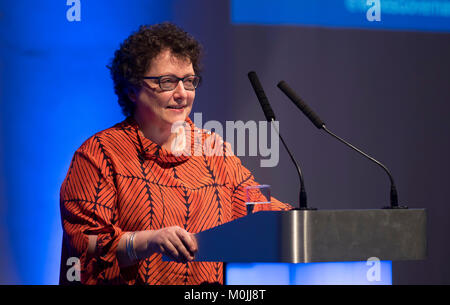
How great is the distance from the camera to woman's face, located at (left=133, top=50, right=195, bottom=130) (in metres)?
2.01

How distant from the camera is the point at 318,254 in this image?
1.37 metres

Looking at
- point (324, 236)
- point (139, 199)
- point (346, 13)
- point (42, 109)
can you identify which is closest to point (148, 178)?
point (139, 199)

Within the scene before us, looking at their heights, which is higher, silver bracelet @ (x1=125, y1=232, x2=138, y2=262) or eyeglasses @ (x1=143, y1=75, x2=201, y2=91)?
eyeglasses @ (x1=143, y1=75, x2=201, y2=91)

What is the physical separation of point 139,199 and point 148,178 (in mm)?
86

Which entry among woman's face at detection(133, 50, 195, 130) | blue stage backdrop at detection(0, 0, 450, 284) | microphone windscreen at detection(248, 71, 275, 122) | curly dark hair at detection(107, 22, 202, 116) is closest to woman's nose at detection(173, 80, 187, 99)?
woman's face at detection(133, 50, 195, 130)

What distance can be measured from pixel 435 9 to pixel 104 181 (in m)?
2.25

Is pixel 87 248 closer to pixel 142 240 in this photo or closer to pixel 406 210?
pixel 142 240

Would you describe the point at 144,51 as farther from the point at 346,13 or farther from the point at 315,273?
the point at 346,13

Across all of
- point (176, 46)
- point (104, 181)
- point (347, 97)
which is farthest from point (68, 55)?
point (347, 97)

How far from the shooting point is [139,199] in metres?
1.91

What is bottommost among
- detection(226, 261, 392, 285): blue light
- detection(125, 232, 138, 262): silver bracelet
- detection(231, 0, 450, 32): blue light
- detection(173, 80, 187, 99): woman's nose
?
detection(226, 261, 392, 285): blue light

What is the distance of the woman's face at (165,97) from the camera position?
6.61 ft

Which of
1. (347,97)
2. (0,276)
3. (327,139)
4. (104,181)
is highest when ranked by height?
(347,97)

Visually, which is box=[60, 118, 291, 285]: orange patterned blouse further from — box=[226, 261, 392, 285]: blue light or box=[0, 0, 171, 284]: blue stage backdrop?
box=[0, 0, 171, 284]: blue stage backdrop
